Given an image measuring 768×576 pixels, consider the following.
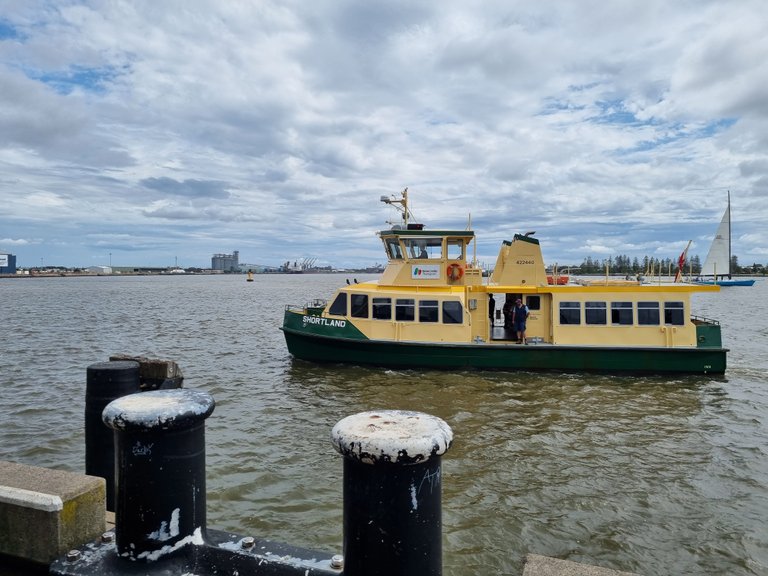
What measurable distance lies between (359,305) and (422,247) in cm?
280

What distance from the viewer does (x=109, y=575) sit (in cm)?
283

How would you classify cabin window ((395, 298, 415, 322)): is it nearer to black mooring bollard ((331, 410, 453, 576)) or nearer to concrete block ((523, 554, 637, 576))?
concrete block ((523, 554, 637, 576))

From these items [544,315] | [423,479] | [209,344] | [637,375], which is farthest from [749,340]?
[423,479]

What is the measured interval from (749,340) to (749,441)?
58.7 feet

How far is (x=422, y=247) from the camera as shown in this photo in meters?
17.0

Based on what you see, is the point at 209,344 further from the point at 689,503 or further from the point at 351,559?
the point at 351,559

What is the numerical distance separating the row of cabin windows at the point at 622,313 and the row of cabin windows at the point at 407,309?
125 inches

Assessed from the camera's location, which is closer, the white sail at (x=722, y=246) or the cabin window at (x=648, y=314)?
the cabin window at (x=648, y=314)

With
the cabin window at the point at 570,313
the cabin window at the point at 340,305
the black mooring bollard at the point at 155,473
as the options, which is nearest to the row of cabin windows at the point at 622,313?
the cabin window at the point at 570,313

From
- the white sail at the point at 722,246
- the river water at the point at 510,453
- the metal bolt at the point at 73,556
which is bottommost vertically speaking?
the river water at the point at 510,453

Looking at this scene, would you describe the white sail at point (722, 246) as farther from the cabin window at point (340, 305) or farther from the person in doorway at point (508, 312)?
the cabin window at point (340, 305)

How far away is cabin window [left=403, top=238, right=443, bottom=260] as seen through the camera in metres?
16.9

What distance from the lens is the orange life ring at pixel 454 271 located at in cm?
1692

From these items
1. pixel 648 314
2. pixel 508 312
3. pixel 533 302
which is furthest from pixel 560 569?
pixel 508 312
